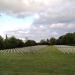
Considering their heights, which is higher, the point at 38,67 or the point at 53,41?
the point at 53,41

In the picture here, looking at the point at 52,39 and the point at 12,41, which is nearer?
the point at 12,41

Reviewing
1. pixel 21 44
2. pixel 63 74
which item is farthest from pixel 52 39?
pixel 63 74

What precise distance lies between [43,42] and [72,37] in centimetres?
2425

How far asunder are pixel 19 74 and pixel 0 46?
64.6m

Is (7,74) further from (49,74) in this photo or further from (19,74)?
(49,74)

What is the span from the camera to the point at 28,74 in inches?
438

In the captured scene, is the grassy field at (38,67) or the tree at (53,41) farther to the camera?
the tree at (53,41)

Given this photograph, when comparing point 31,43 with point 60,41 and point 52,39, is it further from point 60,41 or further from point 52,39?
point 52,39

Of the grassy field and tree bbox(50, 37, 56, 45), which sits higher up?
tree bbox(50, 37, 56, 45)

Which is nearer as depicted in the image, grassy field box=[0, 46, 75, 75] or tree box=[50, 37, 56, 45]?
grassy field box=[0, 46, 75, 75]

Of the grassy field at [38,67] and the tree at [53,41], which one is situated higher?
the tree at [53,41]

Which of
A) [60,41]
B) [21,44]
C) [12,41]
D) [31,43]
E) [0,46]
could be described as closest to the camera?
[0,46]

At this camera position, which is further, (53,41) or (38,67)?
(53,41)

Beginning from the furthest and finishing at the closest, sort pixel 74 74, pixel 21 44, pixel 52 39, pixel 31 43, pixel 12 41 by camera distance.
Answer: pixel 52 39, pixel 31 43, pixel 21 44, pixel 12 41, pixel 74 74
